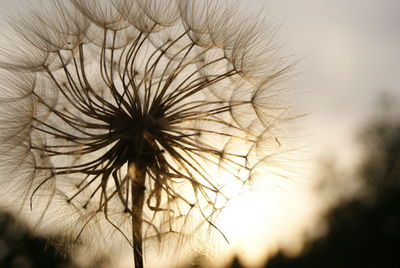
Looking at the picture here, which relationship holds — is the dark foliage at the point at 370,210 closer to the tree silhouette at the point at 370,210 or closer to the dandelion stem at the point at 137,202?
the tree silhouette at the point at 370,210

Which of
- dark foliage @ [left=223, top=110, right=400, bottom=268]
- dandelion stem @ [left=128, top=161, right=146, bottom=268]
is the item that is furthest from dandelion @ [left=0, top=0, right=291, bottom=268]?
dark foliage @ [left=223, top=110, right=400, bottom=268]

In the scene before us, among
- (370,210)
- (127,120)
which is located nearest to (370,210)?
(370,210)

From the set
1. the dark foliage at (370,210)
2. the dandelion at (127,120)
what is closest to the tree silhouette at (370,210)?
the dark foliage at (370,210)

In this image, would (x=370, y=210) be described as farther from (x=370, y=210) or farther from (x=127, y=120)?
(x=127, y=120)

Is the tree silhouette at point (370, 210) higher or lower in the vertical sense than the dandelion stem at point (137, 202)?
higher

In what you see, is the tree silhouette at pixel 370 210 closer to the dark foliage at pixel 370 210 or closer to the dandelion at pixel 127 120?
the dark foliage at pixel 370 210

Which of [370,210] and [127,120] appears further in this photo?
[370,210]

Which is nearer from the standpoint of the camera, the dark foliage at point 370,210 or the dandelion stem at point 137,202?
the dandelion stem at point 137,202

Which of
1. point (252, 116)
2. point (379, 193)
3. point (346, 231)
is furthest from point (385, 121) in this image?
point (252, 116)

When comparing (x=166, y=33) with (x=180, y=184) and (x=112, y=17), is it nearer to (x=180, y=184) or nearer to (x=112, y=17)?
(x=112, y=17)

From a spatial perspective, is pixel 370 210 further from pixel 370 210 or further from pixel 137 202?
pixel 137 202

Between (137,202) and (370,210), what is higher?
(370,210)
